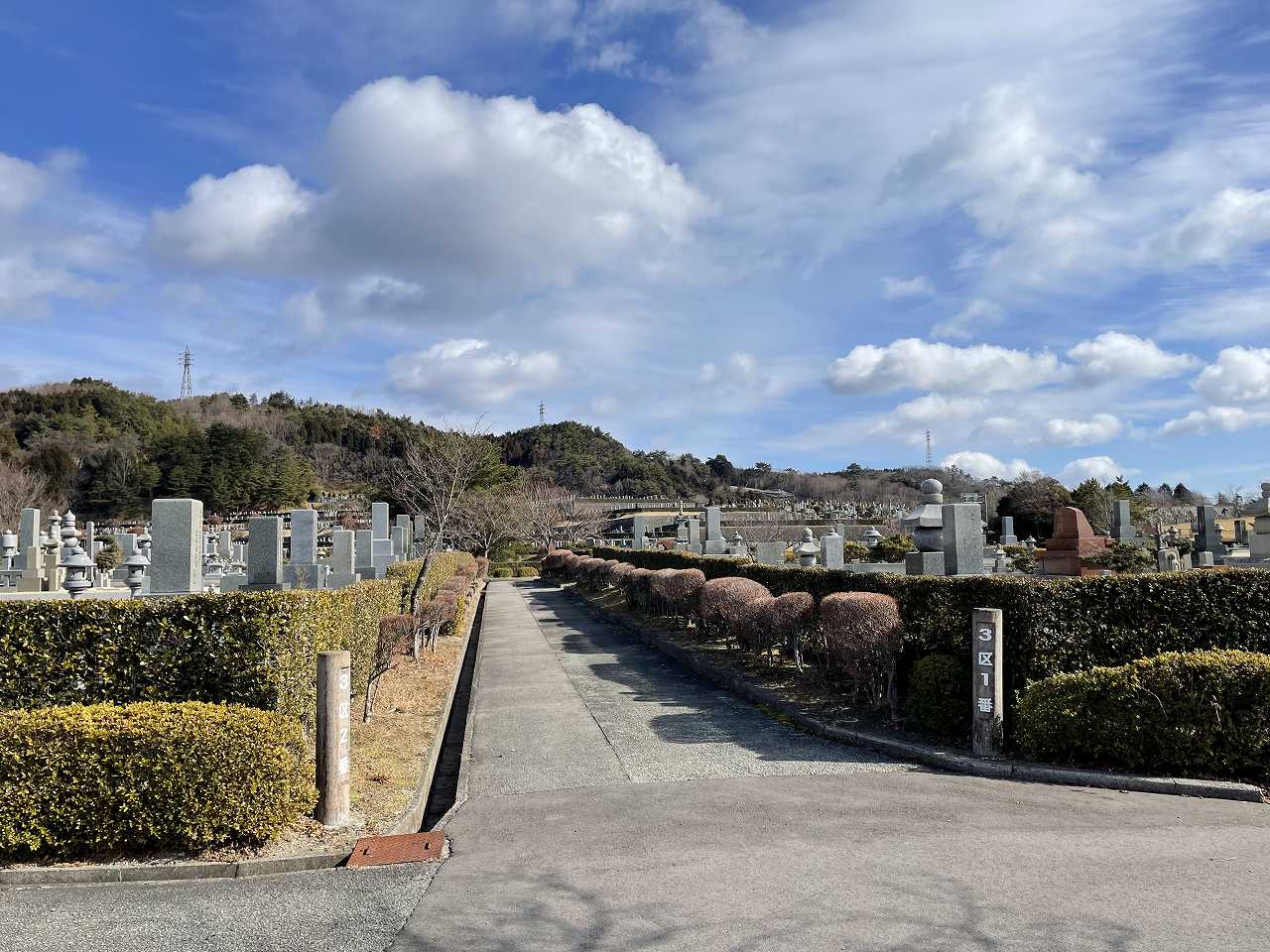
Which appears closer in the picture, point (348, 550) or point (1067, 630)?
point (1067, 630)

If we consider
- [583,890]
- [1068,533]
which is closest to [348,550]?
[583,890]

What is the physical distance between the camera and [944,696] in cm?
784

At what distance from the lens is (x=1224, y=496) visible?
6794cm

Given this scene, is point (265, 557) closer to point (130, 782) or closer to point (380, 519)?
point (130, 782)

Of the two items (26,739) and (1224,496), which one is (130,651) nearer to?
(26,739)

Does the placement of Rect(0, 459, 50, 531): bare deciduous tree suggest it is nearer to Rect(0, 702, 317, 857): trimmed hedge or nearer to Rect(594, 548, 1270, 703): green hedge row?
Rect(0, 702, 317, 857): trimmed hedge

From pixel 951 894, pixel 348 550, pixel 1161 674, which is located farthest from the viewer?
pixel 348 550

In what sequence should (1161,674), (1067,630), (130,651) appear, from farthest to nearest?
(1067,630), (1161,674), (130,651)

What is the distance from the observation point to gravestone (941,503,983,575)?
962 cm

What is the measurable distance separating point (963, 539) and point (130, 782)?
27.8 ft

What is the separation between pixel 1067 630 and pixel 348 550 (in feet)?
41.4

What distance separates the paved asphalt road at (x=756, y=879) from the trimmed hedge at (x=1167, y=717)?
52cm

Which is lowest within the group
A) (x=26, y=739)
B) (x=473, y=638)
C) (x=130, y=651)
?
(x=473, y=638)

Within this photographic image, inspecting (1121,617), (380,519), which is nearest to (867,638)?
(1121,617)
